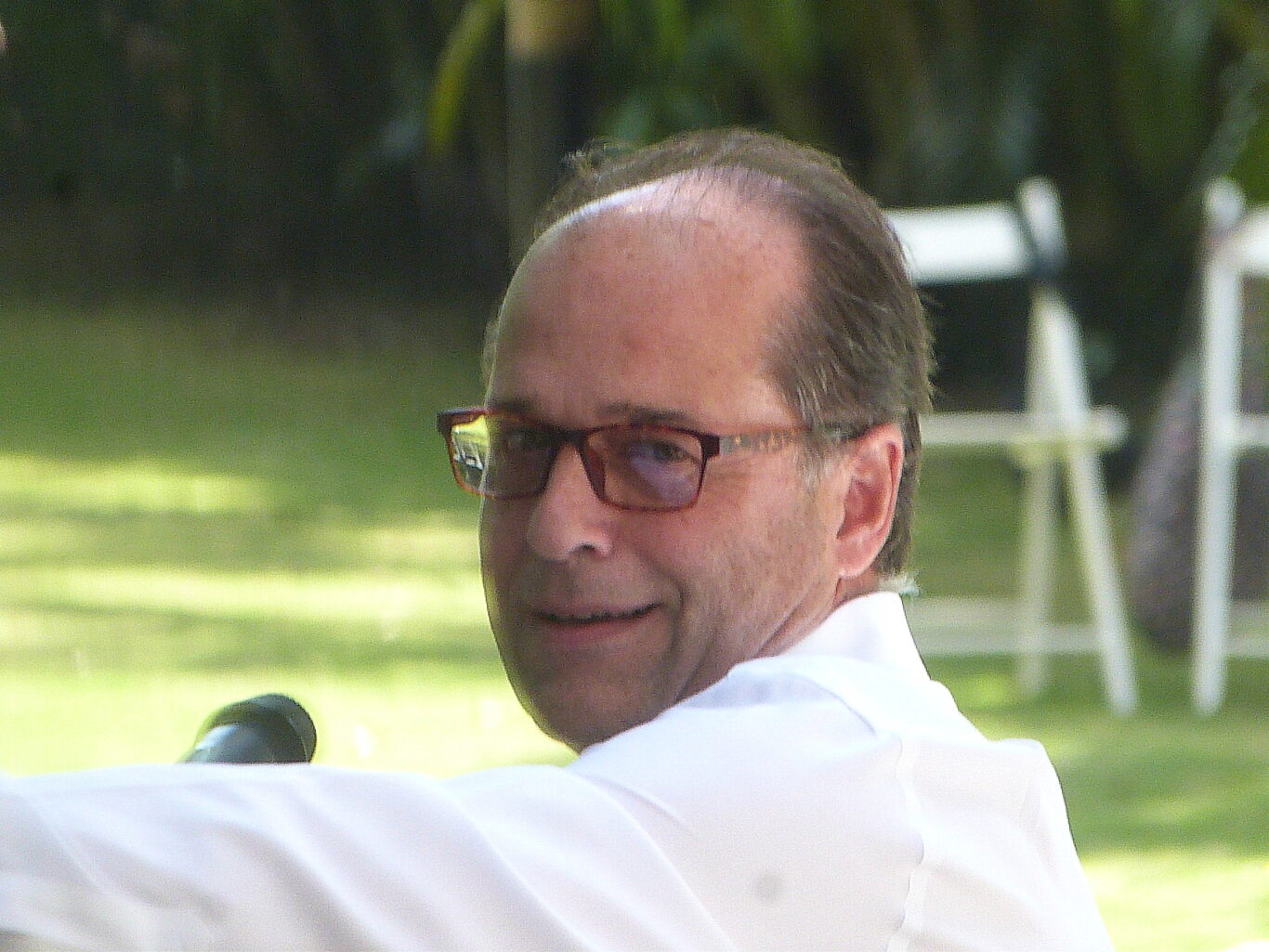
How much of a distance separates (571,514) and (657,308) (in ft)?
0.55

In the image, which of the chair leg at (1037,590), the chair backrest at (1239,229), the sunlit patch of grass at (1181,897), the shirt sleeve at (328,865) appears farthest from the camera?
the chair leg at (1037,590)

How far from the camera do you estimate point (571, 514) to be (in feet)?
5.06

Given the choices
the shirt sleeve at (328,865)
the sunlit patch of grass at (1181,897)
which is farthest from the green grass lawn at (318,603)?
the shirt sleeve at (328,865)

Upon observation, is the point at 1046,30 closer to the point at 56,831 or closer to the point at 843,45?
the point at 843,45

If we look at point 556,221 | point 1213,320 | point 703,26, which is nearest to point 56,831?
point 556,221

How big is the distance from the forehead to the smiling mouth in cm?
15

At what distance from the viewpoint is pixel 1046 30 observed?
11344mm

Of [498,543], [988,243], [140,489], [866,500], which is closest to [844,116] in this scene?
[140,489]

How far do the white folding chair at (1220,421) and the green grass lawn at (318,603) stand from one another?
0.17 meters

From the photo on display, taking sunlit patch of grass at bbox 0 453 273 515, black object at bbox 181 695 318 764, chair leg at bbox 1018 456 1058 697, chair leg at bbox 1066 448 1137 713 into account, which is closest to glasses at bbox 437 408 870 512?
black object at bbox 181 695 318 764

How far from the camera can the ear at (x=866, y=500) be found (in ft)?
5.57

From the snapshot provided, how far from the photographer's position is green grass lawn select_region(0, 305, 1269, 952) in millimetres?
4168

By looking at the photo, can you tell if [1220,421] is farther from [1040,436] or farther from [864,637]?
[864,637]

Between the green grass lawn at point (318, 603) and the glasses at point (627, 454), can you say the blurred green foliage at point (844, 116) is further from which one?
the glasses at point (627, 454)
